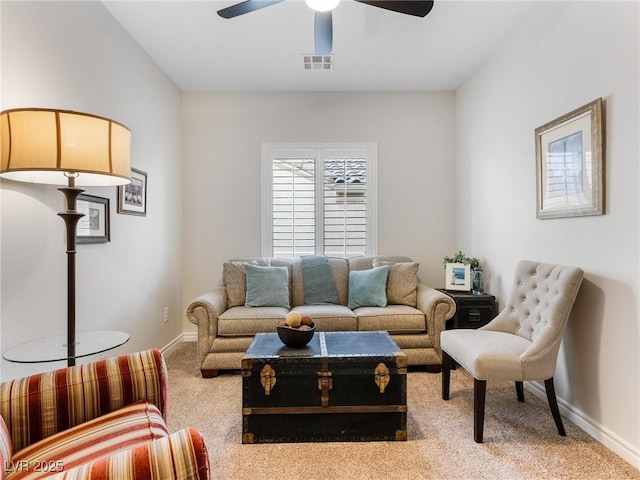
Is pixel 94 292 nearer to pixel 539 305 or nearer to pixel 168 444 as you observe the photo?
pixel 168 444

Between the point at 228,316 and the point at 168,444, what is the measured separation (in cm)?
211

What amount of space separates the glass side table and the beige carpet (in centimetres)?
80

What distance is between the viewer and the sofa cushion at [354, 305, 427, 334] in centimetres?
301

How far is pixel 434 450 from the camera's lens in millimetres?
1946

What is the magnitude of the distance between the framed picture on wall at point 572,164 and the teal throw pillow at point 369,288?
1.42 m

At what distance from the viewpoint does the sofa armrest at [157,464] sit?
33.0 inches

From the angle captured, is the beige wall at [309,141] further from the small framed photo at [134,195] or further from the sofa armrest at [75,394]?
the sofa armrest at [75,394]

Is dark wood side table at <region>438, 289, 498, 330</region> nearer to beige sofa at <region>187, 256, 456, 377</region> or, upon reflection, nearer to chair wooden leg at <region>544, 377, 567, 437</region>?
beige sofa at <region>187, 256, 456, 377</region>

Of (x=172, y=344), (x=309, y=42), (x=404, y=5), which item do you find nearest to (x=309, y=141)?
(x=309, y=42)

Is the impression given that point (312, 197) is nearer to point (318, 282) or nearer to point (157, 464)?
point (318, 282)

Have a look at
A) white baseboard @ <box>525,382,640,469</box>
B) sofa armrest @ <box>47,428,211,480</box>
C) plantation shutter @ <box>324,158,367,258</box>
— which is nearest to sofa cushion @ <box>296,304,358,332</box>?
plantation shutter @ <box>324,158,367,258</box>

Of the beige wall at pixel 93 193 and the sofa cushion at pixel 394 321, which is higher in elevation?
the beige wall at pixel 93 193

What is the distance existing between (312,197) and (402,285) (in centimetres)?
142

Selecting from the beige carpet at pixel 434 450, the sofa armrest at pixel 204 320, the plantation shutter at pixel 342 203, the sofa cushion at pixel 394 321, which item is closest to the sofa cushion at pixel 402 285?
the sofa cushion at pixel 394 321
